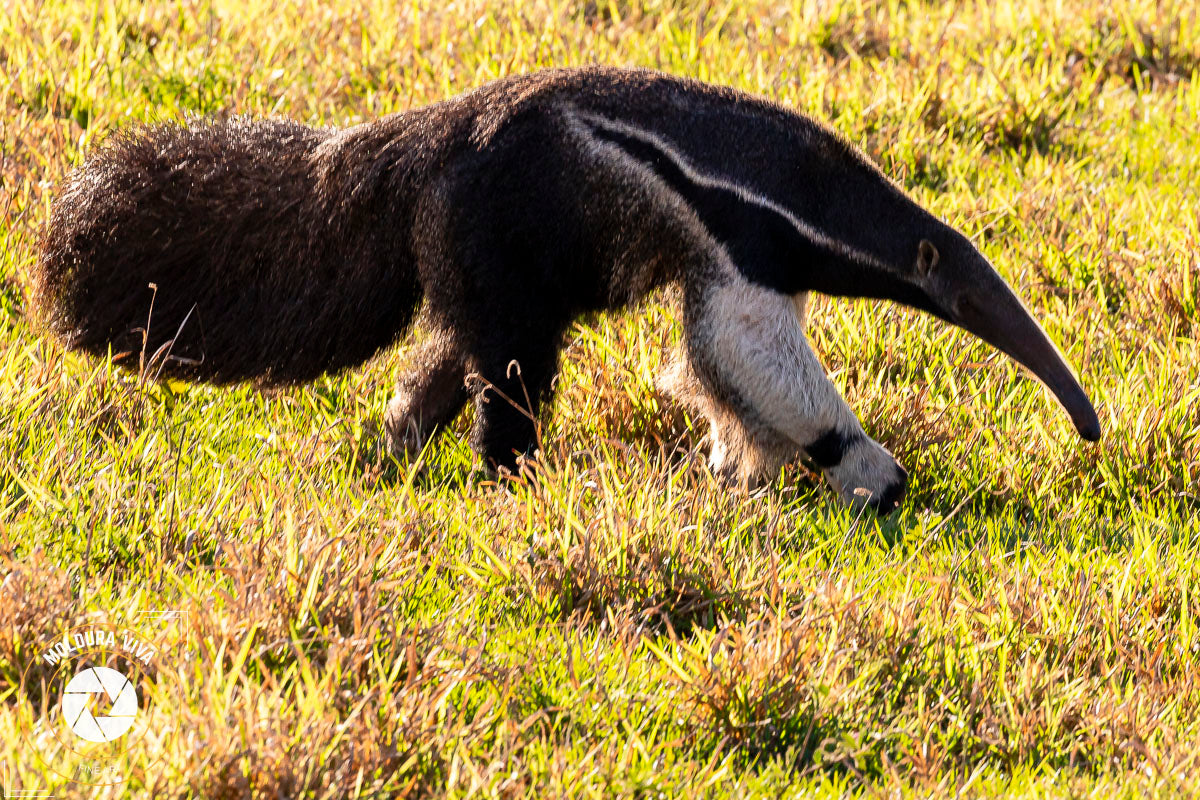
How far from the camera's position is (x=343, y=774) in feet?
9.49

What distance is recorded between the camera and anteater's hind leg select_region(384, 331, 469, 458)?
16.5 ft

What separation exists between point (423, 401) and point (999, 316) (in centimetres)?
197

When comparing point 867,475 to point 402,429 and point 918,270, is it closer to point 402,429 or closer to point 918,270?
point 918,270

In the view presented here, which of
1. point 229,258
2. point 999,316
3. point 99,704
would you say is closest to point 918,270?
point 999,316

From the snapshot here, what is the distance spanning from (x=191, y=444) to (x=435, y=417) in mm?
834

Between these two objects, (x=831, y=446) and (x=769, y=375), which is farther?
(x=831, y=446)

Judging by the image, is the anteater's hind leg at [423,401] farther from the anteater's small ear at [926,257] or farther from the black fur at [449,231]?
the anteater's small ear at [926,257]

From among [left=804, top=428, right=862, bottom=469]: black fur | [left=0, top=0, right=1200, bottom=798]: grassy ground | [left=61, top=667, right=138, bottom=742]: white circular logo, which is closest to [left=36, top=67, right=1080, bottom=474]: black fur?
[left=0, top=0, right=1200, bottom=798]: grassy ground

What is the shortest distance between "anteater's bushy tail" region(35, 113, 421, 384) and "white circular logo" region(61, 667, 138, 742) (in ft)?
5.56

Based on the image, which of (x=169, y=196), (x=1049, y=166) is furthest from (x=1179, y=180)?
(x=169, y=196)

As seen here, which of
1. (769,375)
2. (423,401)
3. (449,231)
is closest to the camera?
(449,231)

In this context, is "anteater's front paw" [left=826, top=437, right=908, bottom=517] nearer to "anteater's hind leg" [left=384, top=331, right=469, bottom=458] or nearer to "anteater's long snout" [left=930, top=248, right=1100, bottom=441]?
"anteater's long snout" [left=930, top=248, right=1100, bottom=441]

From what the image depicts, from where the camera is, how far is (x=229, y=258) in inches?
190

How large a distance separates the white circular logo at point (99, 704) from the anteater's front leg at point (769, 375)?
2.13 meters
